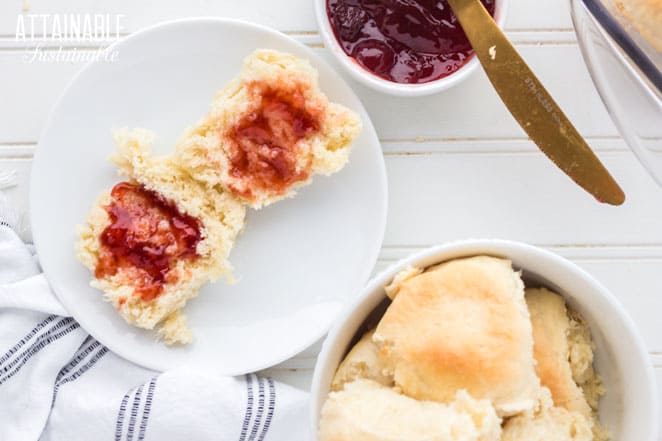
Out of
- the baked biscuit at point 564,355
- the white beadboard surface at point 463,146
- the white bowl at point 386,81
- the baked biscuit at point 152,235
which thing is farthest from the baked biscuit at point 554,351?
the baked biscuit at point 152,235

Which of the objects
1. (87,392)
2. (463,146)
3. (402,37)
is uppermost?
(402,37)

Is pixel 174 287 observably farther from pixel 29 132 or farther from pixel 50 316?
pixel 29 132

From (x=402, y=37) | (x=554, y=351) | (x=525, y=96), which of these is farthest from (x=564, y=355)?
(x=402, y=37)

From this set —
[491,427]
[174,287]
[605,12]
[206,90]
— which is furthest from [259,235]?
[605,12]

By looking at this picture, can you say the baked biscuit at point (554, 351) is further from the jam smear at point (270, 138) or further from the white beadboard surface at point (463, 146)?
the jam smear at point (270, 138)

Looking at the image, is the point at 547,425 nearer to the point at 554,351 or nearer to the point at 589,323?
the point at 554,351

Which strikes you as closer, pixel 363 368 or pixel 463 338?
pixel 463 338
